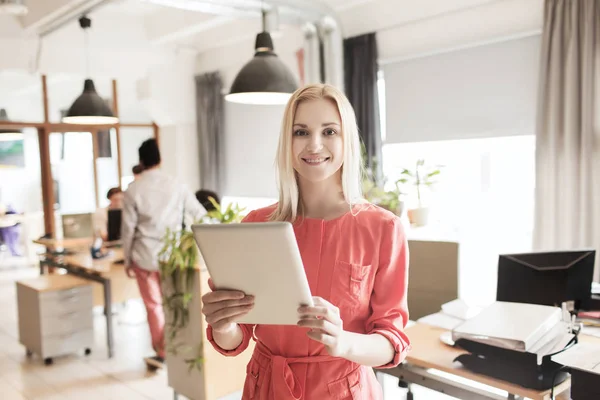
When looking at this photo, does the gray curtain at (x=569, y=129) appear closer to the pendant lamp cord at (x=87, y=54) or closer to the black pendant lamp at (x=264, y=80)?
the black pendant lamp at (x=264, y=80)

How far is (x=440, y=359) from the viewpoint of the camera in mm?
1917

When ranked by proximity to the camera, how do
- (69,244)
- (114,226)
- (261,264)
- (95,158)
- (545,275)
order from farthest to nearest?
(95,158) < (69,244) < (114,226) < (545,275) < (261,264)

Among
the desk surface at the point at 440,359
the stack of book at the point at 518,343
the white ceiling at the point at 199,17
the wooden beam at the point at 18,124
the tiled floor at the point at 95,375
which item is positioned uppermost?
the white ceiling at the point at 199,17

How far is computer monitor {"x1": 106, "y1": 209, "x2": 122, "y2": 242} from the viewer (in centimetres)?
532

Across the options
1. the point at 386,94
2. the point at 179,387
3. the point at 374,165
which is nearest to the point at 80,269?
the point at 179,387

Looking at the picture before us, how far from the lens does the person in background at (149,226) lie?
13.3ft

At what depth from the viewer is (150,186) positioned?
13.4 ft

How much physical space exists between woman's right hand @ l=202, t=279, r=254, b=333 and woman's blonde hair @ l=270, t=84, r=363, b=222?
31 cm

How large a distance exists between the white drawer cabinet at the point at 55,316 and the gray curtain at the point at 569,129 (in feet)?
12.7

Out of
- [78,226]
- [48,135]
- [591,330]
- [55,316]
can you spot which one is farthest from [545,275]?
[48,135]

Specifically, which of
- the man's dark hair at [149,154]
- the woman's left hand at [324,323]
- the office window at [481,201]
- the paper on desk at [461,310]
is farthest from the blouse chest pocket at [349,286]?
the office window at [481,201]

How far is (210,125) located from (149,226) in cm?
381

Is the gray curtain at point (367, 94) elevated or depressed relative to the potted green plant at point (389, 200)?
elevated

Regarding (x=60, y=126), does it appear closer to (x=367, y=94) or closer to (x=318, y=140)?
(x=367, y=94)
